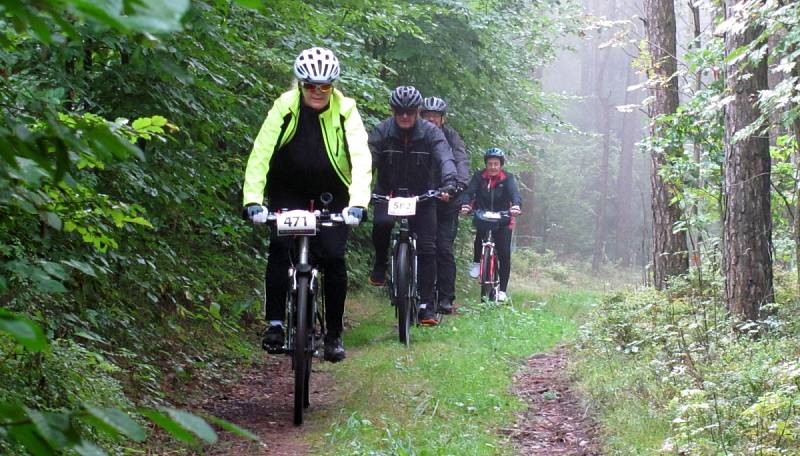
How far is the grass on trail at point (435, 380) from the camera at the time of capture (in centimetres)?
529

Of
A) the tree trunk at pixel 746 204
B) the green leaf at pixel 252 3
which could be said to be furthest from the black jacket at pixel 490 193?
the green leaf at pixel 252 3

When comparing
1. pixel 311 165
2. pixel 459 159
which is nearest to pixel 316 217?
pixel 311 165

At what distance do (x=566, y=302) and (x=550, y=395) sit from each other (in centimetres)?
754

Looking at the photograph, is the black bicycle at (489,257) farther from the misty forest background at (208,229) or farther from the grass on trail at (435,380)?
the misty forest background at (208,229)

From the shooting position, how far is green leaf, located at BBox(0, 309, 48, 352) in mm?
1105

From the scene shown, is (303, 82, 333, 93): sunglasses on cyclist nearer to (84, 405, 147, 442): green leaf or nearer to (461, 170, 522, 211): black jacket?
(84, 405, 147, 442): green leaf

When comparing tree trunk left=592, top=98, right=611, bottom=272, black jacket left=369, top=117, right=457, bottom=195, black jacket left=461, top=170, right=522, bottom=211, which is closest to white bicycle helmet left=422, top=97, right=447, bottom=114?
black jacket left=369, top=117, right=457, bottom=195

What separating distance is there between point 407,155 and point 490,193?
4.08 m

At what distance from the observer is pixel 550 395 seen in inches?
278

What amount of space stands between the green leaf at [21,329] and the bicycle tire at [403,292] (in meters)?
7.27

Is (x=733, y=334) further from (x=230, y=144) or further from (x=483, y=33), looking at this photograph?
(x=483, y=33)

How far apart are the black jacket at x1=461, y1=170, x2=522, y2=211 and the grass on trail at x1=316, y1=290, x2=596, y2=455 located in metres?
1.63

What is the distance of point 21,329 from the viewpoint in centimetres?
112

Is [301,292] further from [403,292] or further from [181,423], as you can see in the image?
[181,423]
